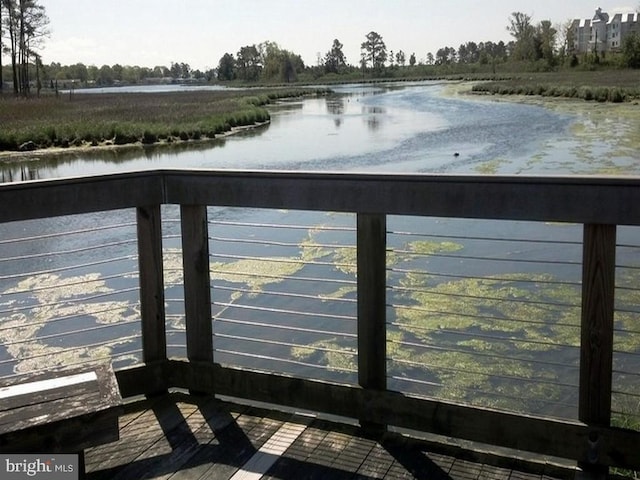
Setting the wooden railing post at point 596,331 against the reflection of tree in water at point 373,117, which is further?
the reflection of tree in water at point 373,117

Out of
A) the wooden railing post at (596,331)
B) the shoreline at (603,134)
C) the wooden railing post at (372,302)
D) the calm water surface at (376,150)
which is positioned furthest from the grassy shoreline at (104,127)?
the wooden railing post at (596,331)

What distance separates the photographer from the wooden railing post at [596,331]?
2.38 metres

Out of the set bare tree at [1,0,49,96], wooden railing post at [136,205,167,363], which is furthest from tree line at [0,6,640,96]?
wooden railing post at [136,205,167,363]

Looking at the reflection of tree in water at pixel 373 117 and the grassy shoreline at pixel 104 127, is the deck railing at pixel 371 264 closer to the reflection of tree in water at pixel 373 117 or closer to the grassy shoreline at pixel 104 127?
the grassy shoreline at pixel 104 127

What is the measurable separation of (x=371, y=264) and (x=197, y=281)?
0.77m

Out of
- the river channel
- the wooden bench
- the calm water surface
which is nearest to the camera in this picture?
the wooden bench

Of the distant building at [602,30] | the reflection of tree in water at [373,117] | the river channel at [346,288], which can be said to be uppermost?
the distant building at [602,30]

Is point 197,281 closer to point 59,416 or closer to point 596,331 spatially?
point 59,416

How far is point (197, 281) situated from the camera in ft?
9.99

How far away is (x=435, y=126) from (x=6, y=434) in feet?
86.4

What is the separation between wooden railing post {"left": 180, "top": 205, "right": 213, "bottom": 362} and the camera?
9.90 ft

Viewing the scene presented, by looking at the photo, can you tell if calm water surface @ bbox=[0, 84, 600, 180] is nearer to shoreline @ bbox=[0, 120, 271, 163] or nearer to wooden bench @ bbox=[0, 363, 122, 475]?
shoreline @ bbox=[0, 120, 271, 163]

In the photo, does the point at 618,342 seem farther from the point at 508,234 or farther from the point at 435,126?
the point at 435,126

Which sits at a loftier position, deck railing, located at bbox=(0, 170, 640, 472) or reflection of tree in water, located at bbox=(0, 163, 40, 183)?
deck railing, located at bbox=(0, 170, 640, 472)
